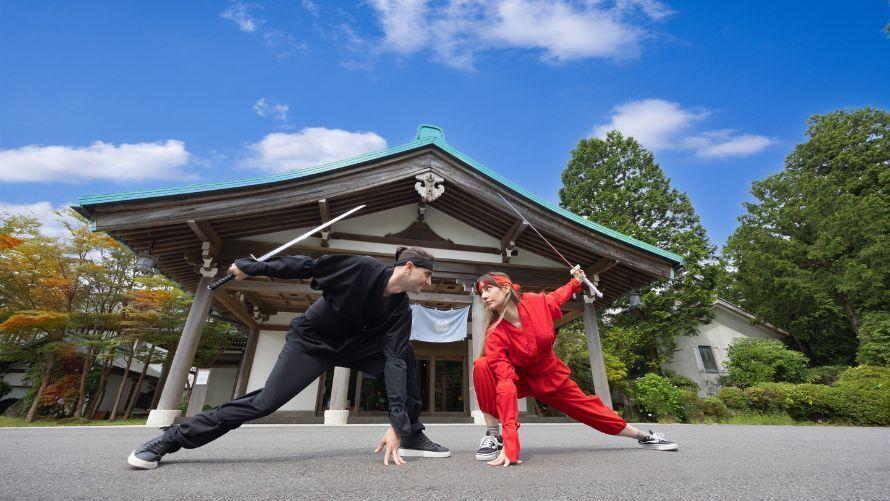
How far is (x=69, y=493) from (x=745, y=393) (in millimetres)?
13629

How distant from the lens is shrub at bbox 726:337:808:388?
48.9 ft

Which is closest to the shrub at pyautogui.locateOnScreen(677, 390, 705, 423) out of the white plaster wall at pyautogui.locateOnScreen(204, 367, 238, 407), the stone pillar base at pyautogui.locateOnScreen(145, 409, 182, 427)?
the stone pillar base at pyautogui.locateOnScreen(145, 409, 182, 427)

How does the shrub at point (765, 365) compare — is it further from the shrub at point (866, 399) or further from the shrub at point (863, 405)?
the shrub at point (863, 405)

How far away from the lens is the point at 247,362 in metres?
9.99

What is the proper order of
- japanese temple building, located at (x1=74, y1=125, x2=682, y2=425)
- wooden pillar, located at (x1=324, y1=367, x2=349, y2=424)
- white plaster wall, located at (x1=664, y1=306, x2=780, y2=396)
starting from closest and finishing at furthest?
japanese temple building, located at (x1=74, y1=125, x2=682, y2=425), wooden pillar, located at (x1=324, y1=367, x2=349, y2=424), white plaster wall, located at (x1=664, y1=306, x2=780, y2=396)

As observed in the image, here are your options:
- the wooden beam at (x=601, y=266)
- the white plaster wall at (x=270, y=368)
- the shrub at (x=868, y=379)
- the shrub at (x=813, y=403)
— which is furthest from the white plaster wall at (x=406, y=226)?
the shrub at (x=868, y=379)

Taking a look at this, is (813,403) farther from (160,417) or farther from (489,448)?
(160,417)

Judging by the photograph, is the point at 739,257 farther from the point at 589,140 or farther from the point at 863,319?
the point at 589,140

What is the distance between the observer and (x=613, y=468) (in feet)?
6.75

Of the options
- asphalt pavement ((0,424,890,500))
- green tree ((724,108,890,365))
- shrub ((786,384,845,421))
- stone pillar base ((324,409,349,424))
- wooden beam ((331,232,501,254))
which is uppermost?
green tree ((724,108,890,365))

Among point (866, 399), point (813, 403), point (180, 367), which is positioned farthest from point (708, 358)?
point (180, 367)

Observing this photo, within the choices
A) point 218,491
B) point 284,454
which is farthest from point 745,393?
point 218,491

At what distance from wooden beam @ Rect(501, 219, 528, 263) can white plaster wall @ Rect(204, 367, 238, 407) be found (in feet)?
43.1

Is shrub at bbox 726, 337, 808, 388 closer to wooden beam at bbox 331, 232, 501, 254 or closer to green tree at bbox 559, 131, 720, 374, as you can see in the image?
green tree at bbox 559, 131, 720, 374
